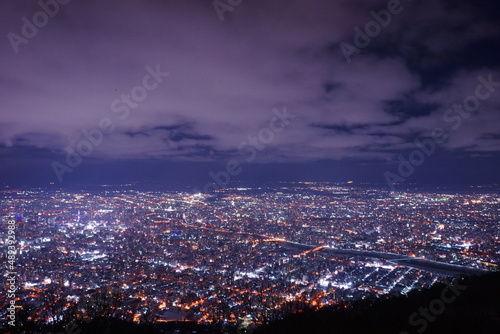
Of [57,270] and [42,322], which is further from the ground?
[57,270]

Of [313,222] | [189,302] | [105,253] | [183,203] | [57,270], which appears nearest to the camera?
[189,302]

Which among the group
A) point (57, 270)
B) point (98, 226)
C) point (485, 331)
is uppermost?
point (98, 226)

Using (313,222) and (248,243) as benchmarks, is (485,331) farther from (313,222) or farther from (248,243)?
(313,222)

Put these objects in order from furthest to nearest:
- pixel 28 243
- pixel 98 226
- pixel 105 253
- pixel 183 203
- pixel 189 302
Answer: pixel 183 203 → pixel 98 226 → pixel 28 243 → pixel 105 253 → pixel 189 302

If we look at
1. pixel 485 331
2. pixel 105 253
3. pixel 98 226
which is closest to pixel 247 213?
pixel 98 226

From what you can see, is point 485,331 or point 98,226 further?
point 98,226

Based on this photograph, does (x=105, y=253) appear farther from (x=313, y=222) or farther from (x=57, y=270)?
(x=313, y=222)
